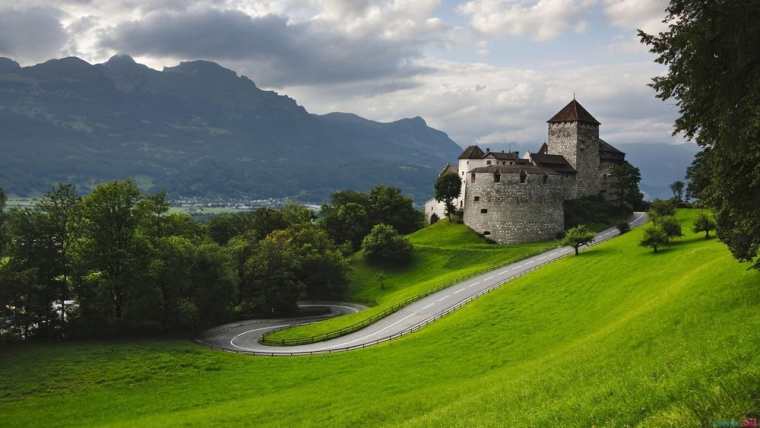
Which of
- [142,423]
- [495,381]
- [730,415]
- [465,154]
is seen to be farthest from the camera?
[465,154]

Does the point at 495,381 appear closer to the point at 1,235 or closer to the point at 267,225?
the point at 1,235

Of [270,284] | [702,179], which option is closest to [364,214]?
[270,284]

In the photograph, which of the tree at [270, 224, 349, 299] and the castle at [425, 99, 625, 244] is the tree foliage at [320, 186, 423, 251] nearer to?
the castle at [425, 99, 625, 244]

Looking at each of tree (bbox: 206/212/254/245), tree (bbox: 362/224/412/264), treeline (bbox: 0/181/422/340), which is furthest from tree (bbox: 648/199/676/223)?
tree (bbox: 206/212/254/245)

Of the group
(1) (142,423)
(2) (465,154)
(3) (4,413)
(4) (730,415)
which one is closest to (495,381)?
(4) (730,415)

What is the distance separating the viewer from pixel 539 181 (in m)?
82.1

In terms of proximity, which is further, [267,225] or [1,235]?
[267,225]

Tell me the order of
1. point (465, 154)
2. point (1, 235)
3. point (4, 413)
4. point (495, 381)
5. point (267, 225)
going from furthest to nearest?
point (465, 154), point (267, 225), point (1, 235), point (4, 413), point (495, 381)

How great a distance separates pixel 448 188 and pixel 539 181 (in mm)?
15695

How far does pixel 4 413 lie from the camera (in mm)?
30703

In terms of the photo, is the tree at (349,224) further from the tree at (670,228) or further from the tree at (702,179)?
the tree at (702,179)

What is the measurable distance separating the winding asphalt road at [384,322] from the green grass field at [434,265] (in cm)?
348

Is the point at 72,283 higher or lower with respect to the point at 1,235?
lower

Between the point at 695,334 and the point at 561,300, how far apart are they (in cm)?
1957
